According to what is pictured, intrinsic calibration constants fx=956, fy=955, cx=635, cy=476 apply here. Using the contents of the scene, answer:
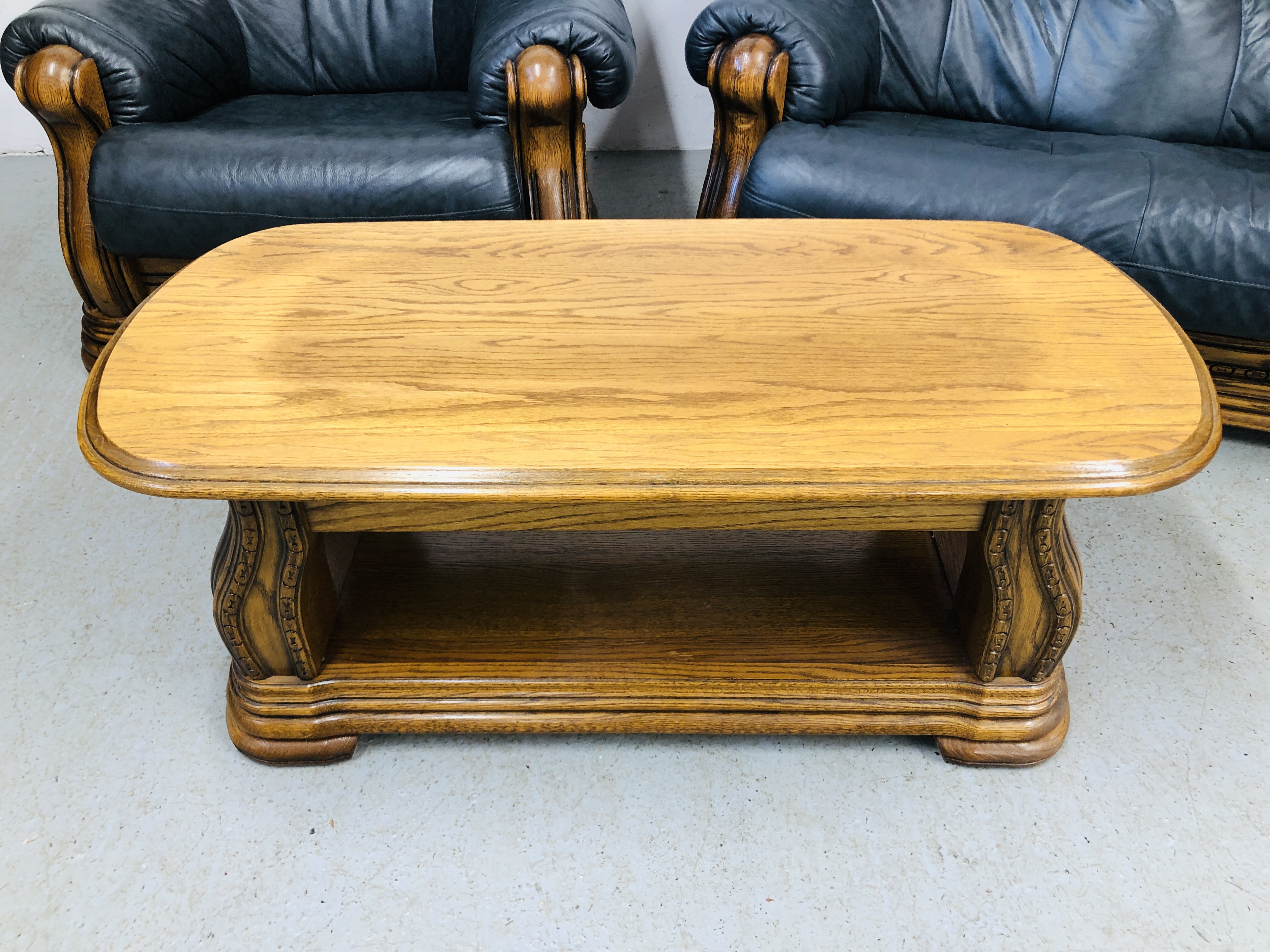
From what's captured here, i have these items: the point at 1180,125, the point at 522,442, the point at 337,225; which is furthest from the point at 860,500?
the point at 1180,125

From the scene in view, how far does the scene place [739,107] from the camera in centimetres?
→ 199

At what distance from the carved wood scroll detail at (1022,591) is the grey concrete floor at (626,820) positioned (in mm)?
159

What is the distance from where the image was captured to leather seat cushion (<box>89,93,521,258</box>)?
5.85 feet

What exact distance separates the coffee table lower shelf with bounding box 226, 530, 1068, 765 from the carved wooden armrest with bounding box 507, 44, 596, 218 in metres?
0.94

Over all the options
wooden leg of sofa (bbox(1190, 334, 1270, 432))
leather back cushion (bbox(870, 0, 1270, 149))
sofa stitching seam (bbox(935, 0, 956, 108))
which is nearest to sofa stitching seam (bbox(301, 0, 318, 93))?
leather back cushion (bbox(870, 0, 1270, 149))

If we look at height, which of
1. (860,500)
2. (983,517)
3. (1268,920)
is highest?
(860,500)

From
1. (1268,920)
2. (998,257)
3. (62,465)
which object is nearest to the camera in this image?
(1268,920)

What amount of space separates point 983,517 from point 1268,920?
543 mm

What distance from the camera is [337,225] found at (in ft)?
4.63

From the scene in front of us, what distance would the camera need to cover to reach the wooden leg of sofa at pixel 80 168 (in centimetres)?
176

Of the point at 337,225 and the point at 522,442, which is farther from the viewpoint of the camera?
the point at 337,225

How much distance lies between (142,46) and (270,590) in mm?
1327

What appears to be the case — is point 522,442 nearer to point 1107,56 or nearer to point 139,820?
point 139,820

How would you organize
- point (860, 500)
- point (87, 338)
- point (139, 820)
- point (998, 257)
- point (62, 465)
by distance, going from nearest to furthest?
point (860, 500) < point (139, 820) < point (998, 257) < point (62, 465) < point (87, 338)
